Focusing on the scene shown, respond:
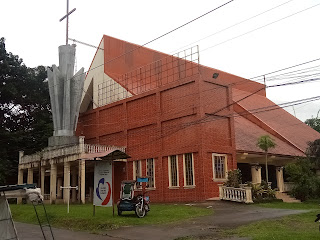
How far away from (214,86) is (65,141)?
43.5 feet

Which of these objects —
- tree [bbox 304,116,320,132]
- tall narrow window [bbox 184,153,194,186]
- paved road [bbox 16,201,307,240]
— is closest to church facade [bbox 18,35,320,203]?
tall narrow window [bbox 184,153,194,186]

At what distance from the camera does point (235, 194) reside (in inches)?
828

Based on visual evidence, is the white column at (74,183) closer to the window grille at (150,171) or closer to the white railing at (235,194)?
the window grille at (150,171)

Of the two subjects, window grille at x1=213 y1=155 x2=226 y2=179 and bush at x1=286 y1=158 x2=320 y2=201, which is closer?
bush at x1=286 y1=158 x2=320 y2=201

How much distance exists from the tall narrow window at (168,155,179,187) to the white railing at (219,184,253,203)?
3.60 m

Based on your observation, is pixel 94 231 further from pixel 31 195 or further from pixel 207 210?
pixel 207 210

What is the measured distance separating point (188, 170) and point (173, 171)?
4.58ft

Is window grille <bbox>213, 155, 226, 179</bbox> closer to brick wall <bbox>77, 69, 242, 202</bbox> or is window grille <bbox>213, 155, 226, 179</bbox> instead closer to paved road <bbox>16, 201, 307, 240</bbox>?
brick wall <bbox>77, 69, 242, 202</bbox>

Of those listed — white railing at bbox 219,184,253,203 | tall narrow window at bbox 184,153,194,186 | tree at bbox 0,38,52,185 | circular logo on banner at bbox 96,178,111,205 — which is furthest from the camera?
tree at bbox 0,38,52,185

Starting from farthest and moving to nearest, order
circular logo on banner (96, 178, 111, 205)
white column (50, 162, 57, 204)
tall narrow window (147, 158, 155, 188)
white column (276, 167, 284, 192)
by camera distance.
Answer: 1. white column (50, 162, 57, 204)
2. white column (276, 167, 284, 192)
3. tall narrow window (147, 158, 155, 188)
4. circular logo on banner (96, 178, 111, 205)

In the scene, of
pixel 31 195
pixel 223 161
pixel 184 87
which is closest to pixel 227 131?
pixel 223 161

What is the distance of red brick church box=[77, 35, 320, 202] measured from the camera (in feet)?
78.3

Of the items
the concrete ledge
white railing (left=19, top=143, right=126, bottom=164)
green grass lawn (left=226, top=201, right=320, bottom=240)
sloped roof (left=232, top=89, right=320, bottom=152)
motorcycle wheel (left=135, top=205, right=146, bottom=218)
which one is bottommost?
green grass lawn (left=226, top=201, right=320, bottom=240)

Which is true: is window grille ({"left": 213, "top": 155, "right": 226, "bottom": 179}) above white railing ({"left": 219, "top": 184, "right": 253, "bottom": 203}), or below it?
above
